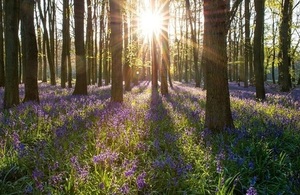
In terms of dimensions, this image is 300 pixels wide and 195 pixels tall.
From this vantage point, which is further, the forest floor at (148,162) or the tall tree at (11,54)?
the tall tree at (11,54)

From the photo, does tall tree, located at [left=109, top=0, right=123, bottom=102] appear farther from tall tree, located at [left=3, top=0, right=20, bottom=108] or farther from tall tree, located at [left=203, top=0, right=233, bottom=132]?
tall tree, located at [left=203, top=0, right=233, bottom=132]

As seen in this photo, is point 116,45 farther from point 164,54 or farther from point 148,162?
point 148,162

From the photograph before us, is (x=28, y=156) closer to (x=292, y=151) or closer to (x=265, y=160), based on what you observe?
(x=265, y=160)

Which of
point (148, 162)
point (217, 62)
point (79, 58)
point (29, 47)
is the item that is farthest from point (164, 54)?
point (148, 162)

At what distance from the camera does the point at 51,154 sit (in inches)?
205

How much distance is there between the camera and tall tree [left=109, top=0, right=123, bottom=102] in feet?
41.2

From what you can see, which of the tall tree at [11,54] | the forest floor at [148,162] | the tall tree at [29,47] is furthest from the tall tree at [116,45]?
the forest floor at [148,162]

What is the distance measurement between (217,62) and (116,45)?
21.3 feet

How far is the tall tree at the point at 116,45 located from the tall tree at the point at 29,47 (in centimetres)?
327

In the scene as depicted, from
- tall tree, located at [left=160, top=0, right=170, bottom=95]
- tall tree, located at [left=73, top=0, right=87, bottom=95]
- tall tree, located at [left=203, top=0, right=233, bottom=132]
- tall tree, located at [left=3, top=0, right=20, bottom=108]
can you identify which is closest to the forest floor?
tall tree, located at [left=203, top=0, right=233, bottom=132]

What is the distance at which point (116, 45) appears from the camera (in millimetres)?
12711

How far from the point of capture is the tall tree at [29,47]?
12.1 metres

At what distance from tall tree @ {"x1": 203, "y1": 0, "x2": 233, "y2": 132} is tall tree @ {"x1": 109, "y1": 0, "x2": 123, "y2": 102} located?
6.16 m

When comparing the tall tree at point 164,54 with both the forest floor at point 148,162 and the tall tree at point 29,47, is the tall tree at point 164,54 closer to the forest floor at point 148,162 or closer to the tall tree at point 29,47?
the tall tree at point 29,47
